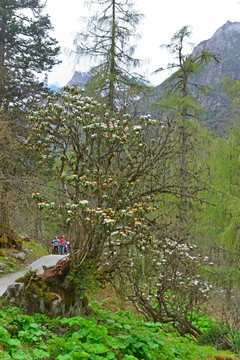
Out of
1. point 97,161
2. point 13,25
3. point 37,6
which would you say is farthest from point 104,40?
point 97,161

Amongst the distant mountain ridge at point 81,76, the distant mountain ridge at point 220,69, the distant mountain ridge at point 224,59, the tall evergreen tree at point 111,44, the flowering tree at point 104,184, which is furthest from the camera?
the distant mountain ridge at point 224,59

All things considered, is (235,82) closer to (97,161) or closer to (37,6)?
(97,161)

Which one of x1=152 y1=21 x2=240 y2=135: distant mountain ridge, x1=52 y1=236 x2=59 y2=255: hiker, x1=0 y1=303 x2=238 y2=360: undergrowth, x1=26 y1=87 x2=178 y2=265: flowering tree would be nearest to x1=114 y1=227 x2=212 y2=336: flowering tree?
x1=26 y1=87 x2=178 y2=265: flowering tree

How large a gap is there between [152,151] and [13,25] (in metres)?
11.6

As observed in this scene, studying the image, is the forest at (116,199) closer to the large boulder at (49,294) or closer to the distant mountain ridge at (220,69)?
the large boulder at (49,294)

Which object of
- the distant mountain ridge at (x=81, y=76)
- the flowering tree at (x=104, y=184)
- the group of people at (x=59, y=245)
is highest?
the distant mountain ridge at (x=81, y=76)

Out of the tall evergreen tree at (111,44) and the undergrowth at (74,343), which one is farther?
the tall evergreen tree at (111,44)

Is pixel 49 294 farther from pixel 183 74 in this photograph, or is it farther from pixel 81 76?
pixel 183 74

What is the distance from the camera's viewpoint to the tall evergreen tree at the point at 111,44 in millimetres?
11812

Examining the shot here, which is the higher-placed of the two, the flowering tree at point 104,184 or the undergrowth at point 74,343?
the flowering tree at point 104,184

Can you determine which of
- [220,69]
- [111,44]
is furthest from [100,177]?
[220,69]

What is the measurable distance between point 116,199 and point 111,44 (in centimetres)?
818

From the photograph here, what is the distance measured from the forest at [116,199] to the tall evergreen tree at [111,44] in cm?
4

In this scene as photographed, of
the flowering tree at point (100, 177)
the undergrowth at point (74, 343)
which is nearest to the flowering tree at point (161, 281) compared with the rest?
the flowering tree at point (100, 177)
